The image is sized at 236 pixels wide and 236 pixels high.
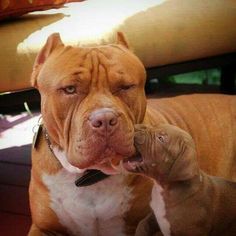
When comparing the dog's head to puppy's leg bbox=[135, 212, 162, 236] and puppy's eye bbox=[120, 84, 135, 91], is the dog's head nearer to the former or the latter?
puppy's eye bbox=[120, 84, 135, 91]

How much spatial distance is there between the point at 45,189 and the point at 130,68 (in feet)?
1.68

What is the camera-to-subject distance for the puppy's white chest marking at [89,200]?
1933 mm

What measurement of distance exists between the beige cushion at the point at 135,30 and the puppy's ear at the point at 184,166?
0.69 m

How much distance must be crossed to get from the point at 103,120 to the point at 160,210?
0.38 metres

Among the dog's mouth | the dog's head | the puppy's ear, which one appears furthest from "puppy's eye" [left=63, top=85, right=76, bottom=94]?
the puppy's ear

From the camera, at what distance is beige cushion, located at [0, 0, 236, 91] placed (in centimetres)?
229

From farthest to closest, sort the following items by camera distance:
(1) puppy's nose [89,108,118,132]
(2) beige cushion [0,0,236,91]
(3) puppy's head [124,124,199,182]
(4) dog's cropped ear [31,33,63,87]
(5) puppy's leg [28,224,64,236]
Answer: (2) beige cushion [0,0,236,91]
(5) puppy's leg [28,224,64,236]
(4) dog's cropped ear [31,33,63,87]
(3) puppy's head [124,124,199,182]
(1) puppy's nose [89,108,118,132]

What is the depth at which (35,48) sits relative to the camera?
A: 2289mm

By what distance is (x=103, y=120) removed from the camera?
1.64m

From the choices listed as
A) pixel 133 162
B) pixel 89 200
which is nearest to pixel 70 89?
pixel 133 162

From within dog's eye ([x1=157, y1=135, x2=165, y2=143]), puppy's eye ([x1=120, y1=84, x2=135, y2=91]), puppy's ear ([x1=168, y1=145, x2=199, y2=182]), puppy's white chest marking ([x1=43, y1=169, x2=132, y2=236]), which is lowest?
puppy's white chest marking ([x1=43, y1=169, x2=132, y2=236])

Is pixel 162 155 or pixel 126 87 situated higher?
pixel 126 87

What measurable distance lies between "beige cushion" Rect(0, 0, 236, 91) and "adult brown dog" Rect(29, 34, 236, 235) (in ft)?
1.22

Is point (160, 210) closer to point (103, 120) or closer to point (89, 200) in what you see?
point (89, 200)
